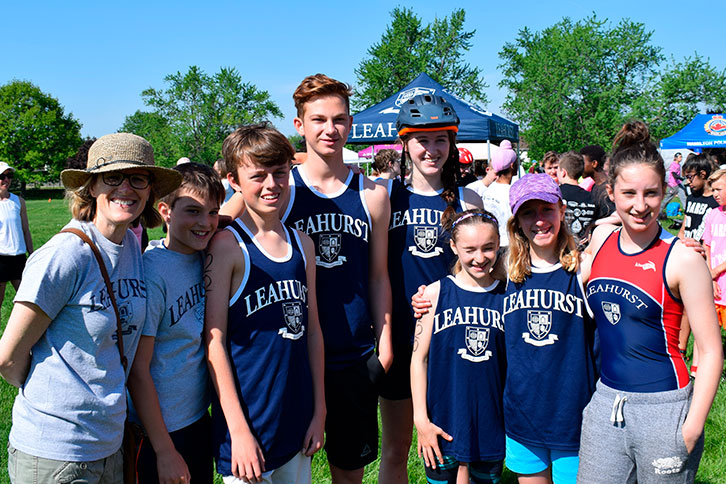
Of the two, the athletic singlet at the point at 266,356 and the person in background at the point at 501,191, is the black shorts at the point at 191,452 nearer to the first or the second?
the athletic singlet at the point at 266,356

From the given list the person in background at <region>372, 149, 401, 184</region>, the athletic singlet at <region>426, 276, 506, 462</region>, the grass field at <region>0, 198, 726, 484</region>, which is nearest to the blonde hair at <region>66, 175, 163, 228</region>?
the athletic singlet at <region>426, 276, 506, 462</region>

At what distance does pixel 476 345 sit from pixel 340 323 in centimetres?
71

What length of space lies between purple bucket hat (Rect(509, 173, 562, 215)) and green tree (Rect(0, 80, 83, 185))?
64781mm

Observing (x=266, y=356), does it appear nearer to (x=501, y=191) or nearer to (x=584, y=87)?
(x=501, y=191)

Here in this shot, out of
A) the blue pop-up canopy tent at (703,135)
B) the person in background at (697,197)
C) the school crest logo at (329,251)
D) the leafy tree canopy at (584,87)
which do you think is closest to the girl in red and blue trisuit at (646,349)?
the school crest logo at (329,251)

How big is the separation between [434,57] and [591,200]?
48.4 meters

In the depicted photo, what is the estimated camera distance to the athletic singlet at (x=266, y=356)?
238cm

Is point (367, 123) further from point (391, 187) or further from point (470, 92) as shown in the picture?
point (470, 92)

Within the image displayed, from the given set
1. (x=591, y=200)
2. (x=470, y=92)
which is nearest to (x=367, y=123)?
(x=591, y=200)

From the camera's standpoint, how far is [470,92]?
174ft

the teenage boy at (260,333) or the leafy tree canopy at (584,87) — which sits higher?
the leafy tree canopy at (584,87)

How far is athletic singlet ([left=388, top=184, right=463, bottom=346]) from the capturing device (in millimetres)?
3045

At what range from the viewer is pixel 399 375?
312 centimetres

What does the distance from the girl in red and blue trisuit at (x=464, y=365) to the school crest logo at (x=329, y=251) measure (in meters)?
0.51
